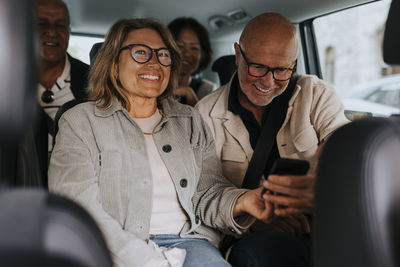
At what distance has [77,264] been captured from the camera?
80cm

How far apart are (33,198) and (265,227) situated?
1.22 meters

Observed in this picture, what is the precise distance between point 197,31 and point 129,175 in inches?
69.0

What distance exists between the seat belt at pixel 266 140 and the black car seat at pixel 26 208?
1062mm

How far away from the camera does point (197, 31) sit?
306cm

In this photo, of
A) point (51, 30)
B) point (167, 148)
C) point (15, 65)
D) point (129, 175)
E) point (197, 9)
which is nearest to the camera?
point (15, 65)

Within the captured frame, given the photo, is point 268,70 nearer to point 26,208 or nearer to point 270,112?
point 270,112

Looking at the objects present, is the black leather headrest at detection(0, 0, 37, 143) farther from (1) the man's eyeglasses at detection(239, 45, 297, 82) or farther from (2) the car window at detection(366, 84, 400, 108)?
(2) the car window at detection(366, 84, 400, 108)

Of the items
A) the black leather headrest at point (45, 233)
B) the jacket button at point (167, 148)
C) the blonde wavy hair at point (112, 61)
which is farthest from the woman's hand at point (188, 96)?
the black leather headrest at point (45, 233)

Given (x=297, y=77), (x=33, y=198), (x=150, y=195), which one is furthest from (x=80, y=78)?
(x=33, y=198)

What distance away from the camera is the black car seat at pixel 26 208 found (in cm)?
75

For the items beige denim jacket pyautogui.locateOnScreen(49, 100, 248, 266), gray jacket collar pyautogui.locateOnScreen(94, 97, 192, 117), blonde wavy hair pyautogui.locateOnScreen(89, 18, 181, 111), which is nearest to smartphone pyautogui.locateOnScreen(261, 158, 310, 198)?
beige denim jacket pyautogui.locateOnScreen(49, 100, 248, 266)

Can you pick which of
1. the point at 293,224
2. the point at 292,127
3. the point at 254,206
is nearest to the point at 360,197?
the point at 254,206

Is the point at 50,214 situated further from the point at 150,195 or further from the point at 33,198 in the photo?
the point at 150,195

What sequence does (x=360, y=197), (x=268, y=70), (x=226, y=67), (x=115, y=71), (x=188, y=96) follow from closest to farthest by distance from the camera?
1. (x=360, y=197)
2. (x=115, y=71)
3. (x=268, y=70)
4. (x=188, y=96)
5. (x=226, y=67)
